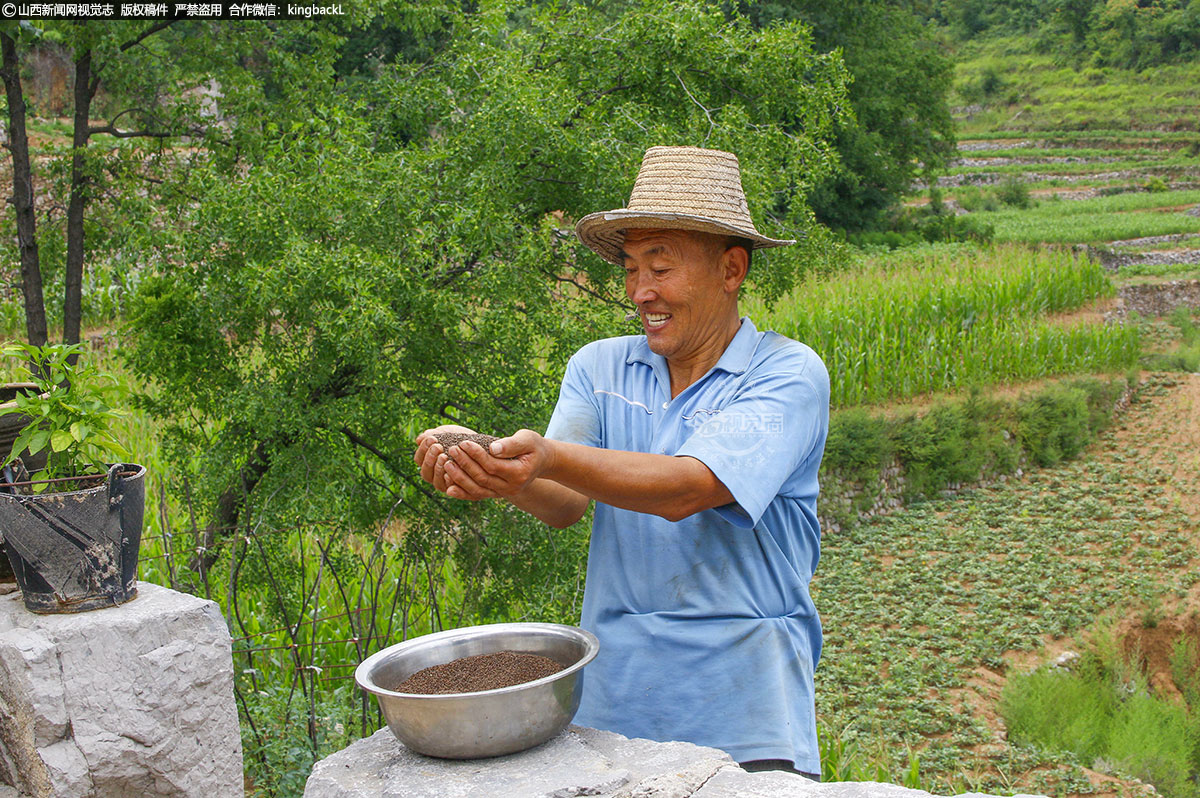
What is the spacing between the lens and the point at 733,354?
6.91 ft

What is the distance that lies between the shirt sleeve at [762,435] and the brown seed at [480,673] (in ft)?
1.38

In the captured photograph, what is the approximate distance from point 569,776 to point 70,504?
149cm

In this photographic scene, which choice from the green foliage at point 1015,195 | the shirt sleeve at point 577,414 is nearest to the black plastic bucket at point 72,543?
the shirt sleeve at point 577,414

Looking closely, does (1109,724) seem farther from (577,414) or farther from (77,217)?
(77,217)

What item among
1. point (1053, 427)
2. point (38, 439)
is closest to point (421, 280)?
point (38, 439)

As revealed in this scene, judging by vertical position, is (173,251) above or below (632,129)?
below

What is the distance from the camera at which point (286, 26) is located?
16.1 feet

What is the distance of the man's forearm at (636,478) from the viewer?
175 cm

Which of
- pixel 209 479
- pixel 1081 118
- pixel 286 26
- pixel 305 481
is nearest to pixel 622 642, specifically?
pixel 305 481

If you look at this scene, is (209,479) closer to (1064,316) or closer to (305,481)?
(305,481)

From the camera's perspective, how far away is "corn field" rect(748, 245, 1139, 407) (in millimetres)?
11445

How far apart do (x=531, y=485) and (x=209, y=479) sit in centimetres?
240

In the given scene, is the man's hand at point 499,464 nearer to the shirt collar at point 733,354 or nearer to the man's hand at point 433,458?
the man's hand at point 433,458

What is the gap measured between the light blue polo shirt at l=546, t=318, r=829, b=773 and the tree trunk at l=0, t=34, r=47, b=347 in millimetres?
3534
